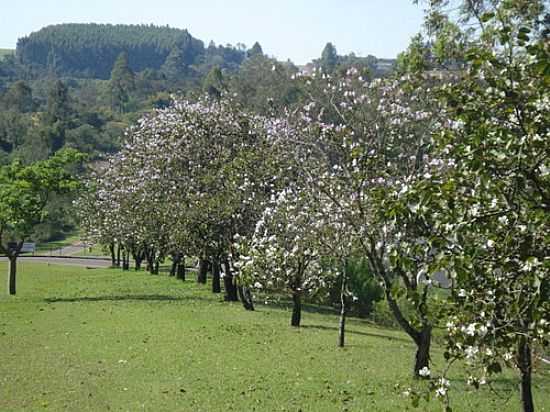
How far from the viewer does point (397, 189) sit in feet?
25.1

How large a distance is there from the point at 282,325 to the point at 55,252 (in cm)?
5723

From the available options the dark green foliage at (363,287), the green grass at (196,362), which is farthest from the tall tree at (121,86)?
the green grass at (196,362)

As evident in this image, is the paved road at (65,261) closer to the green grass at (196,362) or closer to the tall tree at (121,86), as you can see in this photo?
the green grass at (196,362)

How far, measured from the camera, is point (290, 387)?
40.5ft

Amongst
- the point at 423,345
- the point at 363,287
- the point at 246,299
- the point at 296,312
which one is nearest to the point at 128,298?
the point at 246,299

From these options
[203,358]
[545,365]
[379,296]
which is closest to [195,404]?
[203,358]

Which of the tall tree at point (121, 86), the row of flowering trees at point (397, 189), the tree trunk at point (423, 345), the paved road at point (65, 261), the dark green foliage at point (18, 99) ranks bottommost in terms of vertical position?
the paved road at point (65, 261)

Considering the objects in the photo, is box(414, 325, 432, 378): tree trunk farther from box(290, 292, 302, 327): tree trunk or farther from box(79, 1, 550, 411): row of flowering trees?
box(290, 292, 302, 327): tree trunk

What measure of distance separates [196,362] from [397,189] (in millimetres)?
8420

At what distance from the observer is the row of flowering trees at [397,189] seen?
181 inches

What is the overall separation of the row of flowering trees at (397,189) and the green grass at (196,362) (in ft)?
4.52

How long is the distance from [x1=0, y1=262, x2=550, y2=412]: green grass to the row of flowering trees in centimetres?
138

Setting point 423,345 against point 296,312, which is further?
point 296,312

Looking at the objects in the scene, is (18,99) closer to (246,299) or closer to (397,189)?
(246,299)
